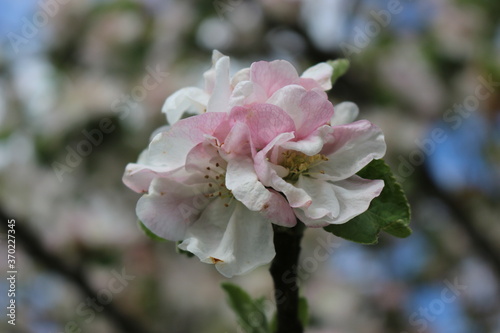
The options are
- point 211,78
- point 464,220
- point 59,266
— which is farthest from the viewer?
point 464,220

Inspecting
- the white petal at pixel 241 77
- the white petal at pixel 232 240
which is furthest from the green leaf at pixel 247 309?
the white petal at pixel 241 77

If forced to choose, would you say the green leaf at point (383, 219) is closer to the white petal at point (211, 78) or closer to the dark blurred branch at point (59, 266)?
the white petal at point (211, 78)

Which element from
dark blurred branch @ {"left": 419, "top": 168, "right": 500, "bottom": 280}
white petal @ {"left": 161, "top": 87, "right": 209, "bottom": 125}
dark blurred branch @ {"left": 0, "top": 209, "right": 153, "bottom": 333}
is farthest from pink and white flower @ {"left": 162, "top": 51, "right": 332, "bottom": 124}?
dark blurred branch @ {"left": 419, "top": 168, "right": 500, "bottom": 280}

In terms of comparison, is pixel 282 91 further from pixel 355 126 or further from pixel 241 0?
pixel 241 0

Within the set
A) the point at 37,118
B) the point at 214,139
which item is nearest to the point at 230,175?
the point at 214,139

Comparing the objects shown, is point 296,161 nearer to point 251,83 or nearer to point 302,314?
point 251,83

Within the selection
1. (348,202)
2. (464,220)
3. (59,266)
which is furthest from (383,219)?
(464,220)

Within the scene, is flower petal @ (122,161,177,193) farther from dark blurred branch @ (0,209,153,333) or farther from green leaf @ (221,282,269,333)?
dark blurred branch @ (0,209,153,333)
